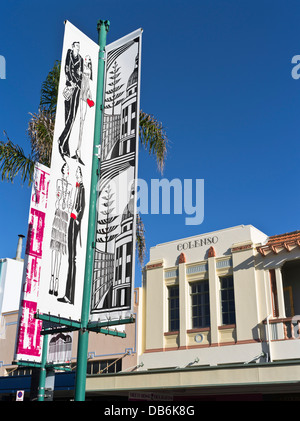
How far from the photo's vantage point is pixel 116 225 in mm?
11094

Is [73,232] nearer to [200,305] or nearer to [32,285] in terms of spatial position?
[32,285]

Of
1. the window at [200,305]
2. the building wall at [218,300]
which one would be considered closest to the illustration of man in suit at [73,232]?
the building wall at [218,300]

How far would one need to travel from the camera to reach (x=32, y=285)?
14.8 meters

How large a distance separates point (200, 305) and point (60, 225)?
12959 mm

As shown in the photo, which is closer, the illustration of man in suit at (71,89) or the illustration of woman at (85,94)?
the illustration of man in suit at (71,89)

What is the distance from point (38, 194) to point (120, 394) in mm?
9726

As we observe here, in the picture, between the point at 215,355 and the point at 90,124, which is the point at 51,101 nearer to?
the point at 90,124

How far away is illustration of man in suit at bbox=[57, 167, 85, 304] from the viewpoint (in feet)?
34.5

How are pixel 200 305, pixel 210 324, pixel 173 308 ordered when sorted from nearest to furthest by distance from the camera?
pixel 210 324, pixel 200 305, pixel 173 308

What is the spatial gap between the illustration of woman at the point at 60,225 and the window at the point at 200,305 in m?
12.7

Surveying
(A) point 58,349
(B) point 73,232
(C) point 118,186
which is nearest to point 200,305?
(A) point 58,349

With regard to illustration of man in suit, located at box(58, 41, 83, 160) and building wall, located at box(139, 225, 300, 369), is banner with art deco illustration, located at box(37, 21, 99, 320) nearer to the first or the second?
illustration of man in suit, located at box(58, 41, 83, 160)

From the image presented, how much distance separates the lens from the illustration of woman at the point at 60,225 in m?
10.5

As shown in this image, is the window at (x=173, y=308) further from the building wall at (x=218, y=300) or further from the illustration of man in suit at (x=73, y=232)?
the illustration of man in suit at (x=73, y=232)
